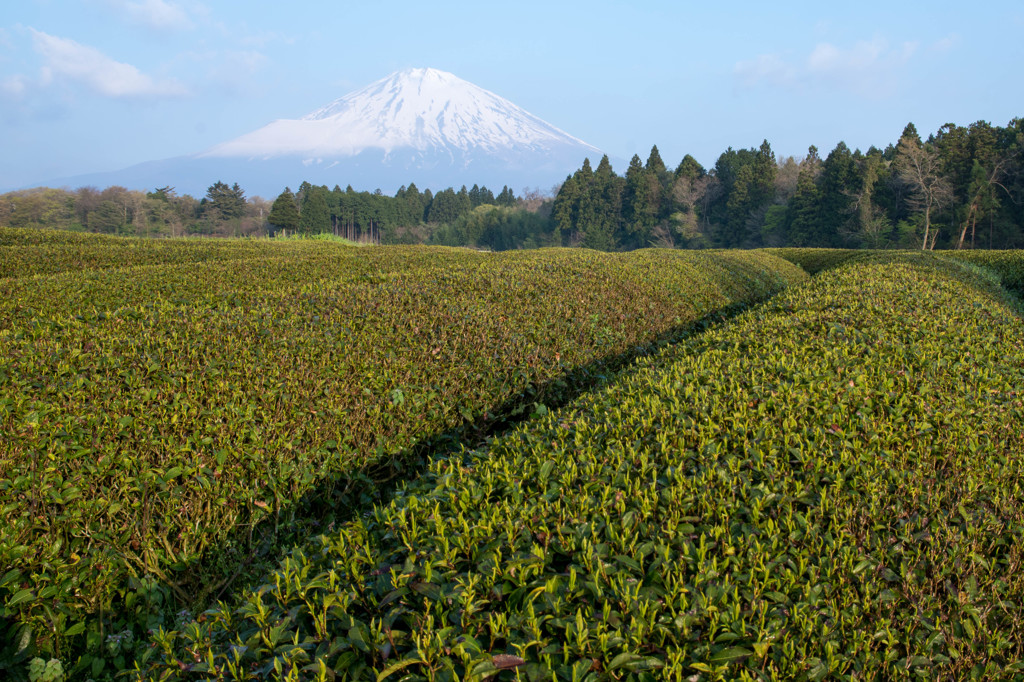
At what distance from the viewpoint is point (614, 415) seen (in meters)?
3.88

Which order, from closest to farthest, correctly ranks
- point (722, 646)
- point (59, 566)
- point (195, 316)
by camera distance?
point (722, 646), point (59, 566), point (195, 316)

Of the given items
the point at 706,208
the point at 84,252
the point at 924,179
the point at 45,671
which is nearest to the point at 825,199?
the point at 924,179

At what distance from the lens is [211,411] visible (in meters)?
4.12

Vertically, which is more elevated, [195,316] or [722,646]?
[195,316]

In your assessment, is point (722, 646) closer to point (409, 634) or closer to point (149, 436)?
point (409, 634)

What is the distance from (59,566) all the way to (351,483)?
1760 mm

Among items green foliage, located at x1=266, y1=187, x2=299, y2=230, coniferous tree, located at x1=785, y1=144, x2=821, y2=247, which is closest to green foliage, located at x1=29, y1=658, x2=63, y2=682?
coniferous tree, located at x1=785, y1=144, x2=821, y2=247

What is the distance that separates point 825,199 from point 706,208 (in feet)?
58.9

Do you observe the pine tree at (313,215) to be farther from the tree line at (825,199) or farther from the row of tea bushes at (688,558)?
the row of tea bushes at (688,558)

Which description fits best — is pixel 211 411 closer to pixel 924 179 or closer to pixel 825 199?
pixel 924 179

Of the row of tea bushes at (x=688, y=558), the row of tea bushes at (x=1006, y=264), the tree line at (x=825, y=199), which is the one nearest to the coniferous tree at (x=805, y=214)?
the tree line at (x=825, y=199)

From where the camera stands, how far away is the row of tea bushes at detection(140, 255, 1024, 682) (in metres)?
2.02

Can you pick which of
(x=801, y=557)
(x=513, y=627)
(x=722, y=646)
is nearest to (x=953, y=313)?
(x=801, y=557)

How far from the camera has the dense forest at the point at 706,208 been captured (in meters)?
37.2
